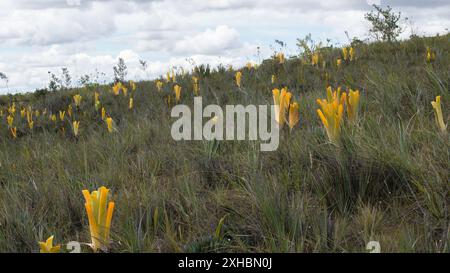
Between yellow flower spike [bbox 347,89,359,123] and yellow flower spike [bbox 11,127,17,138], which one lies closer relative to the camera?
yellow flower spike [bbox 347,89,359,123]

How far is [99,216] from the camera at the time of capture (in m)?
2.04

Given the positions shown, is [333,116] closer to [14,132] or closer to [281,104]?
[281,104]

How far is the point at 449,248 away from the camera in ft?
5.96

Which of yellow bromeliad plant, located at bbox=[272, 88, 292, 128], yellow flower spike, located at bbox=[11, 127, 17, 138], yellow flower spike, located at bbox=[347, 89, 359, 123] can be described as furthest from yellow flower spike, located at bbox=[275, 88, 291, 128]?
yellow flower spike, located at bbox=[11, 127, 17, 138]

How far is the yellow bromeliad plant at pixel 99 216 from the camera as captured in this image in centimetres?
198

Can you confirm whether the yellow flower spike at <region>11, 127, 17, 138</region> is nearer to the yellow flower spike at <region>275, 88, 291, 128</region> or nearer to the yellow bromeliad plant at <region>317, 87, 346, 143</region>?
the yellow flower spike at <region>275, 88, 291, 128</region>

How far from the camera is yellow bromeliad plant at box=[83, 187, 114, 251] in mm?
1984

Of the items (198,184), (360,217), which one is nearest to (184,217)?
(198,184)

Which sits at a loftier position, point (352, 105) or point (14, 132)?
point (352, 105)

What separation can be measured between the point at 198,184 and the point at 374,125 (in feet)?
4.42

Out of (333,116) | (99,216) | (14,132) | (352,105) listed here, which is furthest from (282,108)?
(14,132)

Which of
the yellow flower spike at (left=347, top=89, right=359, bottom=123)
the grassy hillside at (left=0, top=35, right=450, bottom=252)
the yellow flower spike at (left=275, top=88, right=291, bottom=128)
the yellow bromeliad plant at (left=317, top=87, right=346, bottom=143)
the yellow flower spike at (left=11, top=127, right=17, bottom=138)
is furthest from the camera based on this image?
the yellow flower spike at (left=11, top=127, right=17, bottom=138)

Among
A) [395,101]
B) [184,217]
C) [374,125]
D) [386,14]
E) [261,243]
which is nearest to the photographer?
[261,243]

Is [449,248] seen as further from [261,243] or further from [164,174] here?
[164,174]
